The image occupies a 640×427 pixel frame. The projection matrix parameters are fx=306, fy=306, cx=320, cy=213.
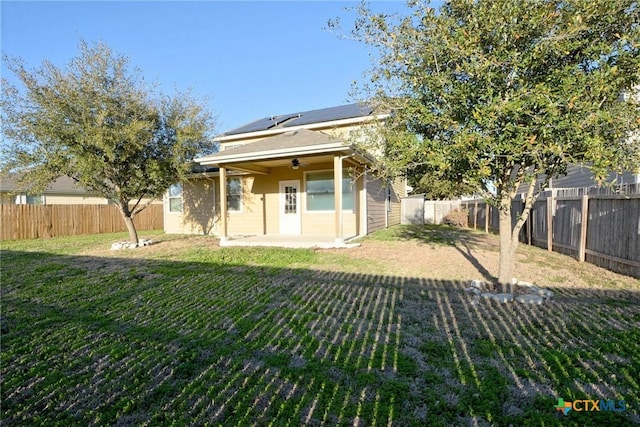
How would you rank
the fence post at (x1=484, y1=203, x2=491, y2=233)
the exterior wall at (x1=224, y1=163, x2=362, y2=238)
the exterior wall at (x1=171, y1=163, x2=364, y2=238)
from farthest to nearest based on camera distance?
the fence post at (x1=484, y1=203, x2=491, y2=233) < the exterior wall at (x1=224, y1=163, x2=362, y2=238) < the exterior wall at (x1=171, y1=163, x2=364, y2=238)

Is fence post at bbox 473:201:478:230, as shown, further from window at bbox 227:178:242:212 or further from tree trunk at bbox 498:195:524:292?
tree trunk at bbox 498:195:524:292

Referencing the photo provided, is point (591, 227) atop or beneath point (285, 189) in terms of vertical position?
beneath

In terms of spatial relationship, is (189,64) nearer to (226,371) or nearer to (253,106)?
(253,106)

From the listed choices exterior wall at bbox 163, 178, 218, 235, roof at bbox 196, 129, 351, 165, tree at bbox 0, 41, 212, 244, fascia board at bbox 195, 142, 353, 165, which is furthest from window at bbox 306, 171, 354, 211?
tree at bbox 0, 41, 212, 244

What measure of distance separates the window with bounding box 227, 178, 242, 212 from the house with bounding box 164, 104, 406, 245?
42 mm

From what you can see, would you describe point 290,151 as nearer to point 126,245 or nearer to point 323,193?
point 323,193

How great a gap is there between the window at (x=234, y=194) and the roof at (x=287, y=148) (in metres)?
2.92

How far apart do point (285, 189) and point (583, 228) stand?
9.21 metres

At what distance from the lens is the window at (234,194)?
13.2 metres

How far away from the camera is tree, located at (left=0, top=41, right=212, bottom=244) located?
8.90 metres

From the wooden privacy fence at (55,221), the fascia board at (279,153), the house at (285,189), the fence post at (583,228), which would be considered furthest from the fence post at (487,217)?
the wooden privacy fence at (55,221)

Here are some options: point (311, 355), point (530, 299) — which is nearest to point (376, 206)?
point (530, 299)

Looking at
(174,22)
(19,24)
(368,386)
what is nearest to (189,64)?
(174,22)

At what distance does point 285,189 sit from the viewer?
40.4ft
